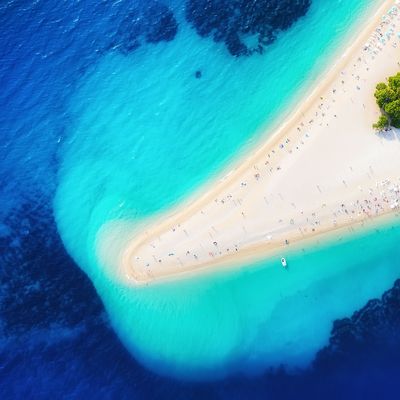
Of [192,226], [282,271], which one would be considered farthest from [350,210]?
[192,226]

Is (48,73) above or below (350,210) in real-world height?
above

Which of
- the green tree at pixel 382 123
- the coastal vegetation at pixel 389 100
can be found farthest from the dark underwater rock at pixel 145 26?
the green tree at pixel 382 123

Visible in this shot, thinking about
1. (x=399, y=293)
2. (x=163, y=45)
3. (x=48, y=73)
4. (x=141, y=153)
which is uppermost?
(x=48, y=73)

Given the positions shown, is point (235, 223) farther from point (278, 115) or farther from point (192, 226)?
point (278, 115)

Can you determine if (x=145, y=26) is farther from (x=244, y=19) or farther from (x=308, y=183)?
(x=308, y=183)

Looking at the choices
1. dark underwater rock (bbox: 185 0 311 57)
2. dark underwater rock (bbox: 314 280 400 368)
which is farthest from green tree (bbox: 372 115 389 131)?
dark underwater rock (bbox: 314 280 400 368)

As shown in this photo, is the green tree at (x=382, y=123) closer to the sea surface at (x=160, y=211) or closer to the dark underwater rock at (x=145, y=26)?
the sea surface at (x=160, y=211)
